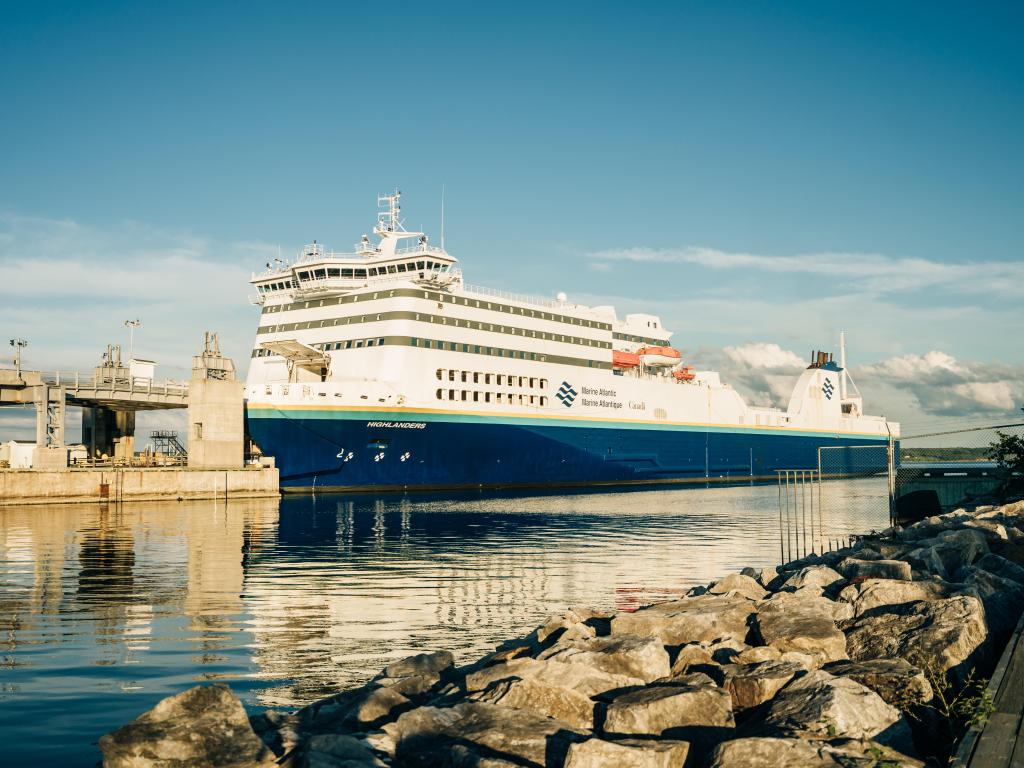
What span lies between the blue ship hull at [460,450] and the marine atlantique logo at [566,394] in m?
1.77

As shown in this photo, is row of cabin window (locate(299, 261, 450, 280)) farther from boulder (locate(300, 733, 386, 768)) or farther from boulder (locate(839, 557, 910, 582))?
boulder (locate(300, 733, 386, 768))

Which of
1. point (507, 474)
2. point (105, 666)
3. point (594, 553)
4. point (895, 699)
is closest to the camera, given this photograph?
point (895, 699)

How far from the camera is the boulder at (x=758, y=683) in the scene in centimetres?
673

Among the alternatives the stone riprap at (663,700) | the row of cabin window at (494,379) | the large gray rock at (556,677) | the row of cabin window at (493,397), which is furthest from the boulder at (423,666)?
the row of cabin window at (494,379)

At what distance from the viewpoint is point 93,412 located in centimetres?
5241

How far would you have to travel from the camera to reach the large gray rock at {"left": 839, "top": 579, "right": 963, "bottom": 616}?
9.71m

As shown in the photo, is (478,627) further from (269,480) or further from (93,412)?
(93,412)

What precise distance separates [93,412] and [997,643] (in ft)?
174

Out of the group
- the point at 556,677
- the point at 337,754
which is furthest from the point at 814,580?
the point at 337,754

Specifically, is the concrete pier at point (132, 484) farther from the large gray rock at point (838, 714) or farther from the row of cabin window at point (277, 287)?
the large gray rock at point (838, 714)

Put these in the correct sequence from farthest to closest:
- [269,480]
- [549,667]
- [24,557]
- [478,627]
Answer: [269,480] → [24,557] → [478,627] → [549,667]

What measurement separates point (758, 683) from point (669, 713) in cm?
93

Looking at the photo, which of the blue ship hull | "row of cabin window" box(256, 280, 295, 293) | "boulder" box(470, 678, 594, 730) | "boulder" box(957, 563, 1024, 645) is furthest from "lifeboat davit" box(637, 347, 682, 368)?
"boulder" box(470, 678, 594, 730)

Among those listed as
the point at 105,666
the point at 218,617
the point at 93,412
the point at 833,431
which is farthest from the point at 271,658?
the point at 833,431
